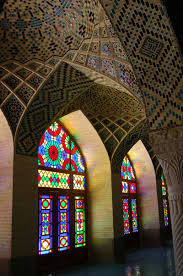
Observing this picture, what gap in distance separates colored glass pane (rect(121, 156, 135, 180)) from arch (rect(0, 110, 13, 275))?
5.70 metres

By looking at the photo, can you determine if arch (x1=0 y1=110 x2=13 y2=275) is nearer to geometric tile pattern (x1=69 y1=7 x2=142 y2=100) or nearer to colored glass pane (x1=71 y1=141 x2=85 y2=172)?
geometric tile pattern (x1=69 y1=7 x2=142 y2=100)

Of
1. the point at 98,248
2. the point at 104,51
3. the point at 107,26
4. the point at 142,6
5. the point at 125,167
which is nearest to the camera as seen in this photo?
the point at 142,6

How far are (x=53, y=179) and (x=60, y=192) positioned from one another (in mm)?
423

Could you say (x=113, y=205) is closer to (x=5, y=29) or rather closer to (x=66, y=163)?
(x=66, y=163)

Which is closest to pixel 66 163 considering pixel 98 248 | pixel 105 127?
pixel 105 127

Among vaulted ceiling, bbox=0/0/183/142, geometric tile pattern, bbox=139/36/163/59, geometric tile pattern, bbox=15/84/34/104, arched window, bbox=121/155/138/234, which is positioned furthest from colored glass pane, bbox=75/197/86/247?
geometric tile pattern, bbox=139/36/163/59

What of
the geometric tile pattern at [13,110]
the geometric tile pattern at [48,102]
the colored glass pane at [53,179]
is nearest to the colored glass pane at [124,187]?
the colored glass pane at [53,179]

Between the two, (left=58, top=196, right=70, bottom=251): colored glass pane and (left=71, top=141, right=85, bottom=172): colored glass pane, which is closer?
(left=58, top=196, right=70, bottom=251): colored glass pane

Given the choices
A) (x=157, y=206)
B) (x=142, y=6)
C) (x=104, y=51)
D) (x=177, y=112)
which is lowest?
(x=157, y=206)

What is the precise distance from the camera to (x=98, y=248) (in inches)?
333

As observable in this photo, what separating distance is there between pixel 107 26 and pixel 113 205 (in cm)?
528

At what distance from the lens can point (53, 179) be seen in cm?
805

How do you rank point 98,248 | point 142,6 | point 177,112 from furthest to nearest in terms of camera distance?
point 98,248
point 177,112
point 142,6

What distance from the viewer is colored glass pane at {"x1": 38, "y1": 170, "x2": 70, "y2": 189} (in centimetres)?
768
